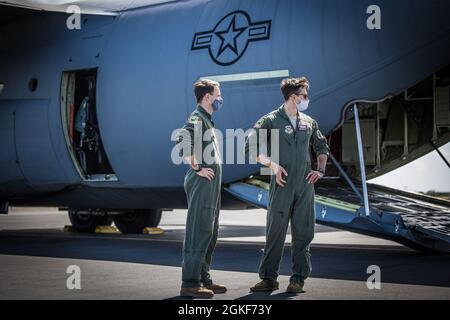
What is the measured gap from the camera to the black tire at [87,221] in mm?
16344

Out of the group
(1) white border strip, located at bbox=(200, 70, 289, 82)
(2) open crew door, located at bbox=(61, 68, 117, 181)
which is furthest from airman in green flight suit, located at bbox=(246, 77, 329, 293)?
(2) open crew door, located at bbox=(61, 68, 117, 181)

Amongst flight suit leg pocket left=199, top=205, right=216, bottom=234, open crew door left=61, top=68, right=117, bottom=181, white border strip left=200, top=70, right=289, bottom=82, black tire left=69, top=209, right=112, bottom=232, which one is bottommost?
black tire left=69, top=209, right=112, bottom=232

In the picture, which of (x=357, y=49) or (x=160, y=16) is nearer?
(x=357, y=49)

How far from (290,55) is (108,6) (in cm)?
419

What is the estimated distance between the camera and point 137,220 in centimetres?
1585

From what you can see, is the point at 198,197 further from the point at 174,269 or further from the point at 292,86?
the point at 174,269

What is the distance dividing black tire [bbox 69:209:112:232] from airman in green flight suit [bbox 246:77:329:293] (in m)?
9.92

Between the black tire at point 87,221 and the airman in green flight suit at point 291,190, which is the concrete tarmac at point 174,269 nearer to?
the airman in green flight suit at point 291,190

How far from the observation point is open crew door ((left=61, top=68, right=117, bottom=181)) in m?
12.6

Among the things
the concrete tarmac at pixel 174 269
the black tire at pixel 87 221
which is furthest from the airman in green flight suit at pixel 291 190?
the black tire at pixel 87 221

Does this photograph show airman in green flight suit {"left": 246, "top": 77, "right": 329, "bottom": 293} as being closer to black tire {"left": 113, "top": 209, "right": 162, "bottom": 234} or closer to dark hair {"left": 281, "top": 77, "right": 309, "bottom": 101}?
dark hair {"left": 281, "top": 77, "right": 309, "bottom": 101}
